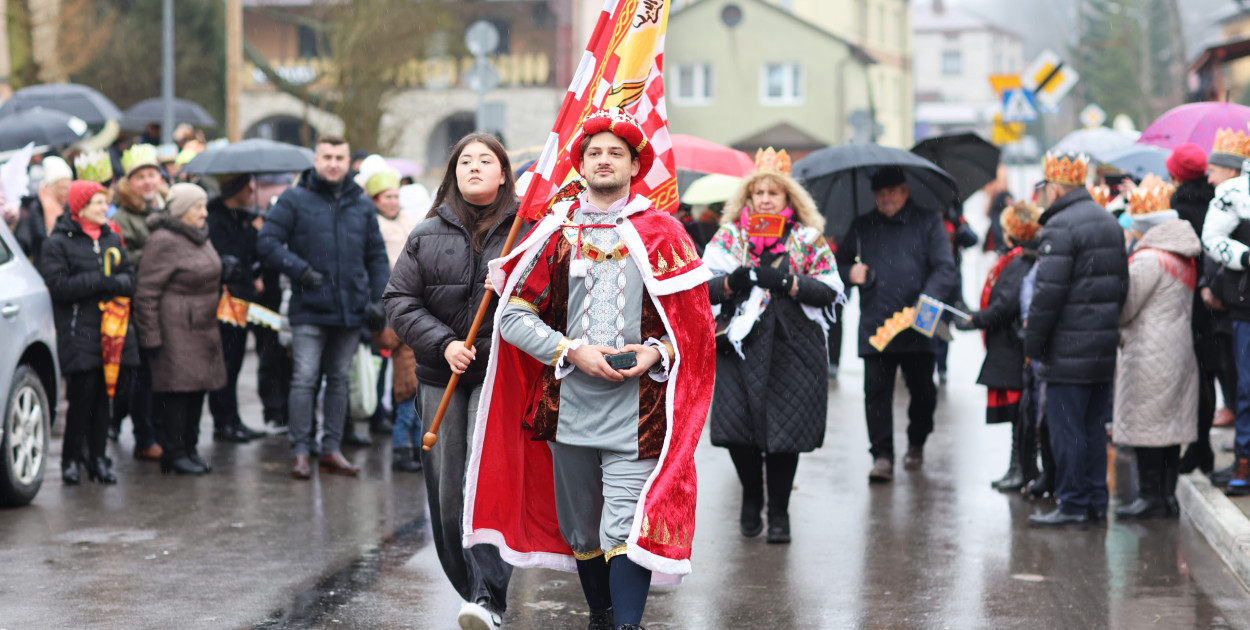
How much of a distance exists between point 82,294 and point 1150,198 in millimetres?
6078

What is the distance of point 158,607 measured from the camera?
6.47 meters

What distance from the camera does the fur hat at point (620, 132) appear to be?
5414 mm

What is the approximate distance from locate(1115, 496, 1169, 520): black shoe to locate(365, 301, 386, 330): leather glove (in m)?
4.49

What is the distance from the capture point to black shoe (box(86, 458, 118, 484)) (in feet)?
31.5

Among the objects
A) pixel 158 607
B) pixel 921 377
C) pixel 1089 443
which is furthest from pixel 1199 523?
pixel 158 607

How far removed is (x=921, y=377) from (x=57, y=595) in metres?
5.72

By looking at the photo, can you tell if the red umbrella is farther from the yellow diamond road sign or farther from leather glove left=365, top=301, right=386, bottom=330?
the yellow diamond road sign

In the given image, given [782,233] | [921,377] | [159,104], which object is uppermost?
[159,104]

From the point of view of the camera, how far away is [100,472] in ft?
31.5

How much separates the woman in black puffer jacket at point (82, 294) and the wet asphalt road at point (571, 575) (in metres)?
0.39

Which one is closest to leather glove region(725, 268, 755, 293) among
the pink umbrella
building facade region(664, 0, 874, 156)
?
the pink umbrella

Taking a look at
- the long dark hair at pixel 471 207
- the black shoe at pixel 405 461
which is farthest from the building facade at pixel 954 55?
the long dark hair at pixel 471 207

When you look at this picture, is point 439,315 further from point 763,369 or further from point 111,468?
point 111,468

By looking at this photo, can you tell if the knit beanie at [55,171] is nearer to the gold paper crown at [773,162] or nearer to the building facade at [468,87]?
the gold paper crown at [773,162]
